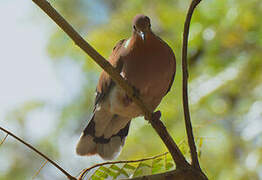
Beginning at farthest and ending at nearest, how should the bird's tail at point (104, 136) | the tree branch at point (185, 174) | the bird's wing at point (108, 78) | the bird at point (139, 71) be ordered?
1. the bird's tail at point (104, 136)
2. the bird's wing at point (108, 78)
3. the bird at point (139, 71)
4. the tree branch at point (185, 174)

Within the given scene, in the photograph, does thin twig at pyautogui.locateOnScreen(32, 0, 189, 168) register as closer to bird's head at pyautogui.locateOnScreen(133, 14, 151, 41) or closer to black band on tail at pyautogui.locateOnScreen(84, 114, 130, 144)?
bird's head at pyautogui.locateOnScreen(133, 14, 151, 41)

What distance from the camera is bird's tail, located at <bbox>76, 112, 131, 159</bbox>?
183 inches

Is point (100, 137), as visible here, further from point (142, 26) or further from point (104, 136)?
point (142, 26)

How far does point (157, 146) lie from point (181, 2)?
217 cm

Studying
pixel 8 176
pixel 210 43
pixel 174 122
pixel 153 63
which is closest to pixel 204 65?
pixel 210 43

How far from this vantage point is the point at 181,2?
624cm

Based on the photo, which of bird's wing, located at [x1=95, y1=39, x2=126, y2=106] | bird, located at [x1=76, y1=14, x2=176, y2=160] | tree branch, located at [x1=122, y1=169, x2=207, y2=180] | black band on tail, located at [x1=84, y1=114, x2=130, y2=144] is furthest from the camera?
black band on tail, located at [x1=84, y1=114, x2=130, y2=144]

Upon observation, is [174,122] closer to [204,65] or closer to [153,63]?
[204,65]

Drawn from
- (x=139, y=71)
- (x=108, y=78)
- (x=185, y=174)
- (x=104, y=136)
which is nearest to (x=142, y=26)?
(x=139, y=71)

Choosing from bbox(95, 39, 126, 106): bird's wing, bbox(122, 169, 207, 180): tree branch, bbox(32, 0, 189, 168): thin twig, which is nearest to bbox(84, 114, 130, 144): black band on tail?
bbox(95, 39, 126, 106): bird's wing

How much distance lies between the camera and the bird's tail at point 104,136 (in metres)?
4.65

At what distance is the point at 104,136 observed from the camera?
4816mm

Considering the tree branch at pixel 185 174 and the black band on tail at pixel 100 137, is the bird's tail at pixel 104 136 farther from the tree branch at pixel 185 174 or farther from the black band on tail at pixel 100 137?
the tree branch at pixel 185 174

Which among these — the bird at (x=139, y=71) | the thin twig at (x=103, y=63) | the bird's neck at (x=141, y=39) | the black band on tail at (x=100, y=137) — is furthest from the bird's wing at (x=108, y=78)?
the thin twig at (x=103, y=63)
